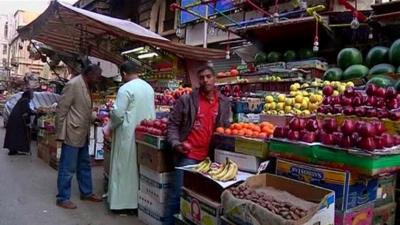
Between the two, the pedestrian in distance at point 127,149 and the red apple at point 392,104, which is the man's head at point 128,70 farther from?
the red apple at point 392,104

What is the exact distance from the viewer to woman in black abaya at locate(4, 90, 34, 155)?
1017 cm

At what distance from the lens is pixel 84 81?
225 inches

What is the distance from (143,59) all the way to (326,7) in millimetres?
5178

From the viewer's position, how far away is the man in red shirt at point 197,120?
15.0 feet

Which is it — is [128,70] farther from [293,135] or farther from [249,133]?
[293,135]

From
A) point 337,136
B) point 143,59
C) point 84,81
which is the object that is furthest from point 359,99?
point 143,59

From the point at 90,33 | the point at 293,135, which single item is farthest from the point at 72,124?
the point at 90,33

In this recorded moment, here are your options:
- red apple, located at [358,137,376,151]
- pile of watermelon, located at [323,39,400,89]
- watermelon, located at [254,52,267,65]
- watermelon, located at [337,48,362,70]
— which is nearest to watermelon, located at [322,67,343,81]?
pile of watermelon, located at [323,39,400,89]

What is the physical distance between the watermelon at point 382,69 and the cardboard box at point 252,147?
14.2 ft

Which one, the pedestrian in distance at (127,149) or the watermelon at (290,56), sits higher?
the watermelon at (290,56)

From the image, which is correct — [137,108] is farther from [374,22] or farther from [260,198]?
[374,22]

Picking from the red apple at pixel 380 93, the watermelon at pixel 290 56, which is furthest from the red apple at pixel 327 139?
the watermelon at pixel 290 56

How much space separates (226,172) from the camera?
401cm

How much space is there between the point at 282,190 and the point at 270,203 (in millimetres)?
486
